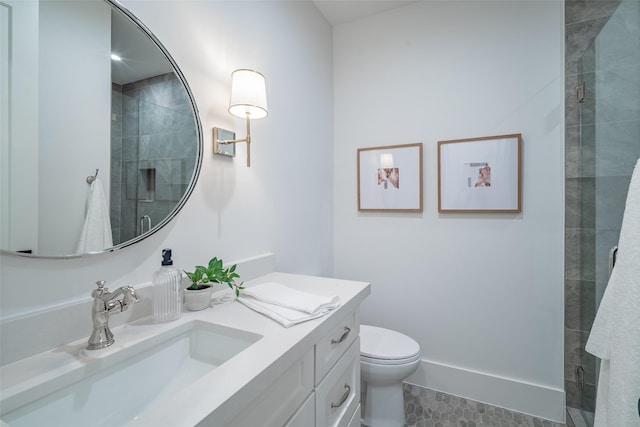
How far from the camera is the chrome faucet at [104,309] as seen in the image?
69 centimetres

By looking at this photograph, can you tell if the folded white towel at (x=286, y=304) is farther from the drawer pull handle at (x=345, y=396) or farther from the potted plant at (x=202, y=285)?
the drawer pull handle at (x=345, y=396)

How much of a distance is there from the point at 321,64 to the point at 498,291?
6.35ft

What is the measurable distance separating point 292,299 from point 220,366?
39 cm

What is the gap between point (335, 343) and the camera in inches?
39.4

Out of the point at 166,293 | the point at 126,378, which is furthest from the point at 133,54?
the point at 126,378

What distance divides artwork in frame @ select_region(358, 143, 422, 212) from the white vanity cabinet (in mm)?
1047

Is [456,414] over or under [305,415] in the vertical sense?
under

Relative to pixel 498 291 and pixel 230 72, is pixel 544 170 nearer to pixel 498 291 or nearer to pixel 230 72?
pixel 498 291

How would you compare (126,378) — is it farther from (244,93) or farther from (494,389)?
(494,389)

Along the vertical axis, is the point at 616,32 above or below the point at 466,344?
above

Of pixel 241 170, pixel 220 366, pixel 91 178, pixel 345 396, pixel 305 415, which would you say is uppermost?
pixel 241 170

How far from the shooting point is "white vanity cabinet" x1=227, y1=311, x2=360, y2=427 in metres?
0.67

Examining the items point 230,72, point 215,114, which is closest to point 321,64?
point 230,72

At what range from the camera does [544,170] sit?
65.4 inches
